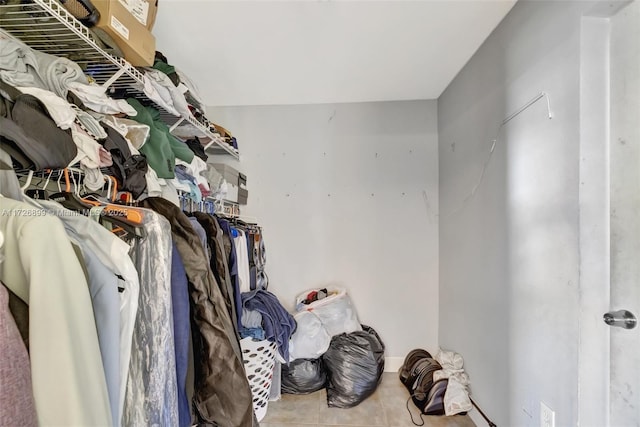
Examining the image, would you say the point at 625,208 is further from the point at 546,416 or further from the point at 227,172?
the point at 227,172

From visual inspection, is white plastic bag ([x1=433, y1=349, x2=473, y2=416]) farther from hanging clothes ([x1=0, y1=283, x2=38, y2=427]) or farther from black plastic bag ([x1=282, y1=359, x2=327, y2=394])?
hanging clothes ([x1=0, y1=283, x2=38, y2=427])

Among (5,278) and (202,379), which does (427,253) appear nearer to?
(202,379)

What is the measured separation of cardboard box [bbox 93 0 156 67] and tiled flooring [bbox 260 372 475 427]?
2.04m

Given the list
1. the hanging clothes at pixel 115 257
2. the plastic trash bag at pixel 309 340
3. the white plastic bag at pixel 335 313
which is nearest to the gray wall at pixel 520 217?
the white plastic bag at pixel 335 313

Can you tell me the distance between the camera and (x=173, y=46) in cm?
152

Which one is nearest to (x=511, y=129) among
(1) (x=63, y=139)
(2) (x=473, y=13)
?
(2) (x=473, y=13)

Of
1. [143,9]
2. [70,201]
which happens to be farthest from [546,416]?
[143,9]

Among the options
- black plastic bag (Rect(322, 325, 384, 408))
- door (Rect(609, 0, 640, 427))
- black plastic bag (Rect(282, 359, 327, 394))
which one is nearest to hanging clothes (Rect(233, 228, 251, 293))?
→ black plastic bag (Rect(282, 359, 327, 394))

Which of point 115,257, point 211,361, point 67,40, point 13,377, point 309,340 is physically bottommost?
point 309,340

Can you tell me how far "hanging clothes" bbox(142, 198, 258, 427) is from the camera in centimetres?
96

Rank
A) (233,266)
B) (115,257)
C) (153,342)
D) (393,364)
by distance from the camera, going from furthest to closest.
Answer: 1. (393,364)
2. (233,266)
3. (153,342)
4. (115,257)

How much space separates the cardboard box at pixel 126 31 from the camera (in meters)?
0.85

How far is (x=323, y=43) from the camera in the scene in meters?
1.51

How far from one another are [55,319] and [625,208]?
1.58 m
